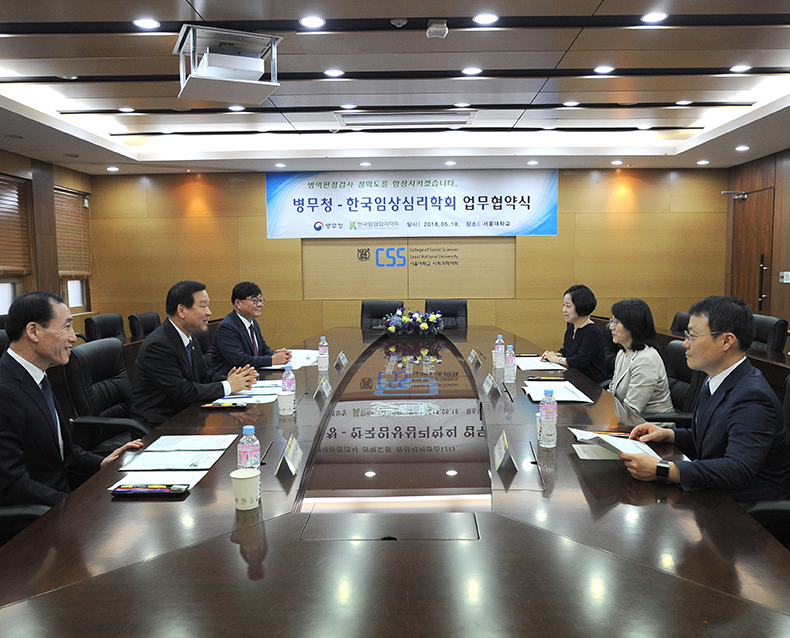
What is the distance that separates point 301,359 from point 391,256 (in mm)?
3967

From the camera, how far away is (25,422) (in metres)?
1.96

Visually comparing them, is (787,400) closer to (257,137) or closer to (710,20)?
(710,20)

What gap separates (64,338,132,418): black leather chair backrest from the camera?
9.53ft

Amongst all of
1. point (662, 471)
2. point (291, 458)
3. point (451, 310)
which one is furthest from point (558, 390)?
point (451, 310)

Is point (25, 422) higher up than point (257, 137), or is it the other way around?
point (257, 137)

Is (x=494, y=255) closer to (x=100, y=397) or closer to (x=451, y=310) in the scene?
A: (x=451, y=310)

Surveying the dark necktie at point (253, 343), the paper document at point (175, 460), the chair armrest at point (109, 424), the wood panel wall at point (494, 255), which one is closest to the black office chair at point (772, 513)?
the paper document at point (175, 460)

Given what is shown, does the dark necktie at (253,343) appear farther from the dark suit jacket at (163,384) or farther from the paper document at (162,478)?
the paper document at (162,478)

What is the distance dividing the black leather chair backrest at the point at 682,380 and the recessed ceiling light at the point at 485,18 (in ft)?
7.03

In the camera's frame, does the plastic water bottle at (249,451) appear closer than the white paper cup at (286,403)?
Yes

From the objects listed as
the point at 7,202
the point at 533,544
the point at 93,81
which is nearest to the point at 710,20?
the point at 533,544

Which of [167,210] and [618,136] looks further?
[167,210]

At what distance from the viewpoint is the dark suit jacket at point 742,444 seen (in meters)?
1.67

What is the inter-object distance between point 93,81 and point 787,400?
494 cm
